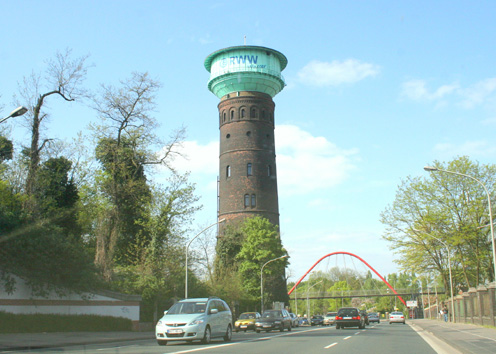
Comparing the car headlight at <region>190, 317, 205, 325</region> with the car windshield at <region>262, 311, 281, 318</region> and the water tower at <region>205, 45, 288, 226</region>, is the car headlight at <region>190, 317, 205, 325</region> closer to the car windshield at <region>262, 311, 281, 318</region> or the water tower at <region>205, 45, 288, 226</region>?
the car windshield at <region>262, 311, 281, 318</region>

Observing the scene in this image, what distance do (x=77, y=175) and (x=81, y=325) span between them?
20.3 metres

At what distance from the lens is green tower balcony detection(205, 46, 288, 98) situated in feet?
194

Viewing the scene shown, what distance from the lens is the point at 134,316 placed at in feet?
92.9

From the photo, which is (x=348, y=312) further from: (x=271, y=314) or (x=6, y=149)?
(x=6, y=149)

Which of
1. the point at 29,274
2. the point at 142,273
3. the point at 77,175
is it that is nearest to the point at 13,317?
the point at 29,274

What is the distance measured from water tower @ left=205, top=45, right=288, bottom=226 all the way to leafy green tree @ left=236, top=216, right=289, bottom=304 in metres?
4.36

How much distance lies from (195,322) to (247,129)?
4547cm

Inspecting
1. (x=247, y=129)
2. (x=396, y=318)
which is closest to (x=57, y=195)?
(x=247, y=129)

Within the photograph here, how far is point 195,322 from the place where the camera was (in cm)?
1717

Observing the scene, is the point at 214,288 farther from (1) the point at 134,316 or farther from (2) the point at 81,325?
(2) the point at 81,325

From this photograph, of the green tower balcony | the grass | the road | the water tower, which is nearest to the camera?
the road

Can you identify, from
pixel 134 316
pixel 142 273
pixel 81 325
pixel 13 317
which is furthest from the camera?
pixel 142 273

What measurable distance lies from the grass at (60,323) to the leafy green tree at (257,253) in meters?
27.3

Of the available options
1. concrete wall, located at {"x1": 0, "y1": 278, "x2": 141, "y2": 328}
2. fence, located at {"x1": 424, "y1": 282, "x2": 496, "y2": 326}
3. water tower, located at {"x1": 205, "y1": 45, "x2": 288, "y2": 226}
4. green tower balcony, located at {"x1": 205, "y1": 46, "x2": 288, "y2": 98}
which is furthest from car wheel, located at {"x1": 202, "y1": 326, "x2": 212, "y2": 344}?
green tower balcony, located at {"x1": 205, "y1": 46, "x2": 288, "y2": 98}
